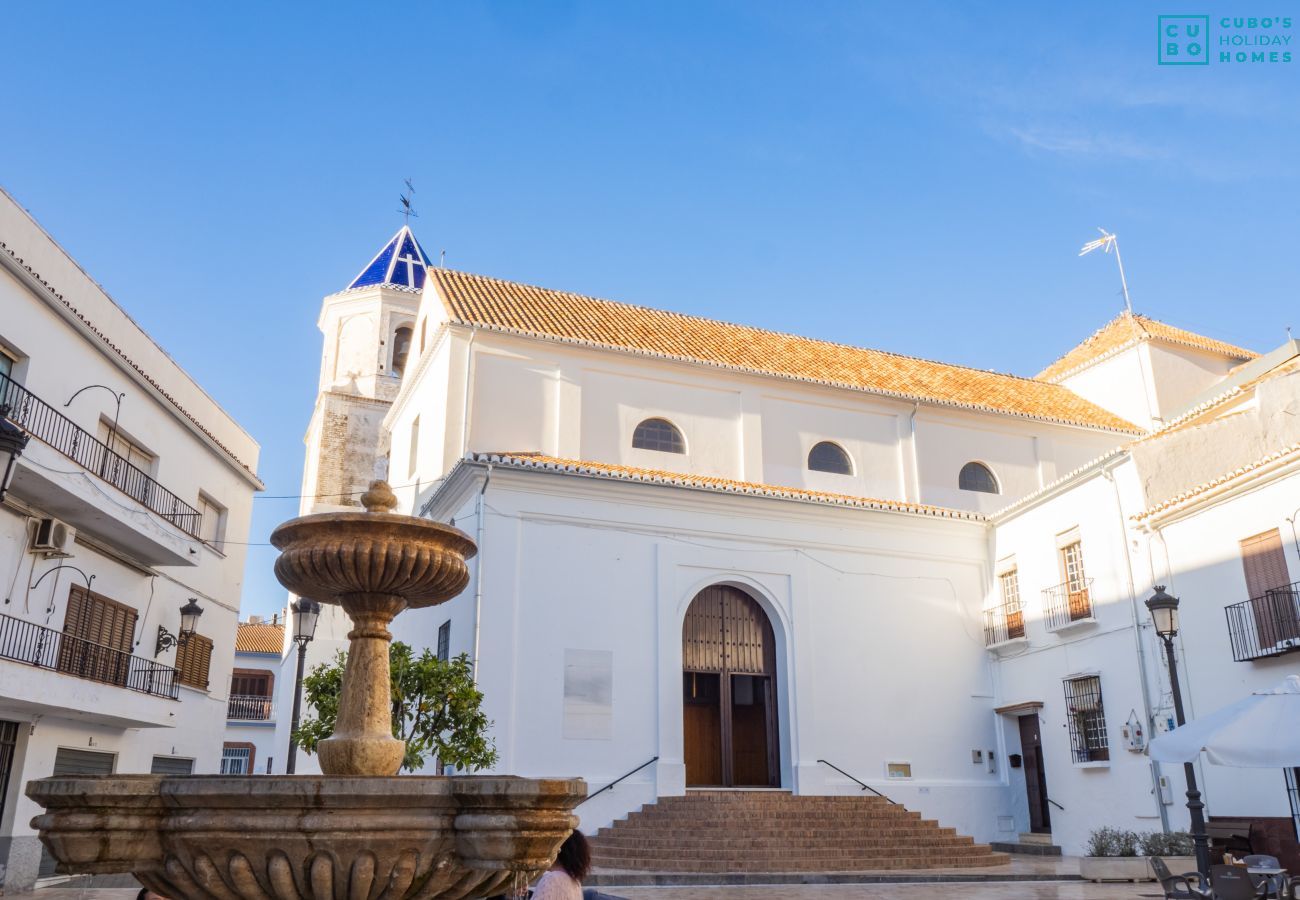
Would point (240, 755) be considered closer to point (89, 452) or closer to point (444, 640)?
point (444, 640)

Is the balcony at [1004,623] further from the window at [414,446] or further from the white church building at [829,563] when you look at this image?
the window at [414,446]

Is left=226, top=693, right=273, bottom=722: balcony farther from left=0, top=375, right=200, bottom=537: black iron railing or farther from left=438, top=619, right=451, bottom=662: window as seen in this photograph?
left=438, top=619, right=451, bottom=662: window

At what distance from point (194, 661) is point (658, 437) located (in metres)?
9.69

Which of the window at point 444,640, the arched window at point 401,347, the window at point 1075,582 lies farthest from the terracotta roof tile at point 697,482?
the arched window at point 401,347

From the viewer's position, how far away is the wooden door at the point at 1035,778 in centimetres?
1848

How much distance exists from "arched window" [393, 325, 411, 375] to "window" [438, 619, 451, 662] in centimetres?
1297

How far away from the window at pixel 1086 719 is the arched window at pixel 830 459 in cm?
606

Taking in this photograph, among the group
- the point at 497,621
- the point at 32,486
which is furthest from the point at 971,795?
the point at 32,486

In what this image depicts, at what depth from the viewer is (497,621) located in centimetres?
1619

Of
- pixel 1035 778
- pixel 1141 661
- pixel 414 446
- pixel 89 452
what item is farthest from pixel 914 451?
pixel 89 452

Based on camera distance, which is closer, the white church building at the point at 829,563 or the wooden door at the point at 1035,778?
the white church building at the point at 829,563

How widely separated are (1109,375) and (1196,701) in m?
12.4

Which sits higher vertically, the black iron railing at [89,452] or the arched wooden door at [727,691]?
the black iron railing at [89,452]

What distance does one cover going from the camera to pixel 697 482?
18.4m
